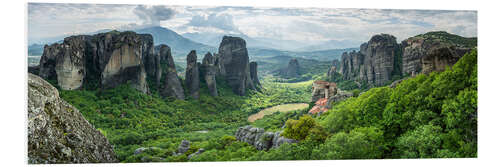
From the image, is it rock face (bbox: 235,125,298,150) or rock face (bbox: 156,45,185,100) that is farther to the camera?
rock face (bbox: 156,45,185,100)

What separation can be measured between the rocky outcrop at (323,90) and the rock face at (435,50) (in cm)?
267

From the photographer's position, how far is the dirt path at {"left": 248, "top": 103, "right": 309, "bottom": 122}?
10.7 metres

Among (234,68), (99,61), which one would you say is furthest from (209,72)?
(99,61)

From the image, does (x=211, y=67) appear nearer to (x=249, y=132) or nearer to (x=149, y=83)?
(x=149, y=83)

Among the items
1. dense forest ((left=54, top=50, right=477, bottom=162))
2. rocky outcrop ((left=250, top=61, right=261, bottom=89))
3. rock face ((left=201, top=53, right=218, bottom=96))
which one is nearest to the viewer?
dense forest ((left=54, top=50, right=477, bottom=162))

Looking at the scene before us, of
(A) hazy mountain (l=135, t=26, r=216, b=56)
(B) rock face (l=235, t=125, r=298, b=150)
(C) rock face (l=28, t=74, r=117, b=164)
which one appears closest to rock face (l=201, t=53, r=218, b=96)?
(A) hazy mountain (l=135, t=26, r=216, b=56)

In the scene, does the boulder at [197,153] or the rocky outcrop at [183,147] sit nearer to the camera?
the boulder at [197,153]

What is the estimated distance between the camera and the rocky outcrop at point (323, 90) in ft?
35.3

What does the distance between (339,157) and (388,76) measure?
5597mm

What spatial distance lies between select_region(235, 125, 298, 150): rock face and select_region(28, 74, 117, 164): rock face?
3.50 m

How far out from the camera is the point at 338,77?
451 inches

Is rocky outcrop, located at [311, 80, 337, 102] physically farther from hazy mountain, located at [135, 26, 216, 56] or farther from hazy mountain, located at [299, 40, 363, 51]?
hazy mountain, located at [135, 26, 216, 56]

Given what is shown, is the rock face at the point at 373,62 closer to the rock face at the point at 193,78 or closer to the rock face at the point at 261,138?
the rock face at the point at 261,138

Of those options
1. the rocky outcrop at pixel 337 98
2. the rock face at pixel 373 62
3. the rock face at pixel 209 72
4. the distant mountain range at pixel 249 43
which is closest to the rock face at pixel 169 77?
the rock face at pixel 209 72
